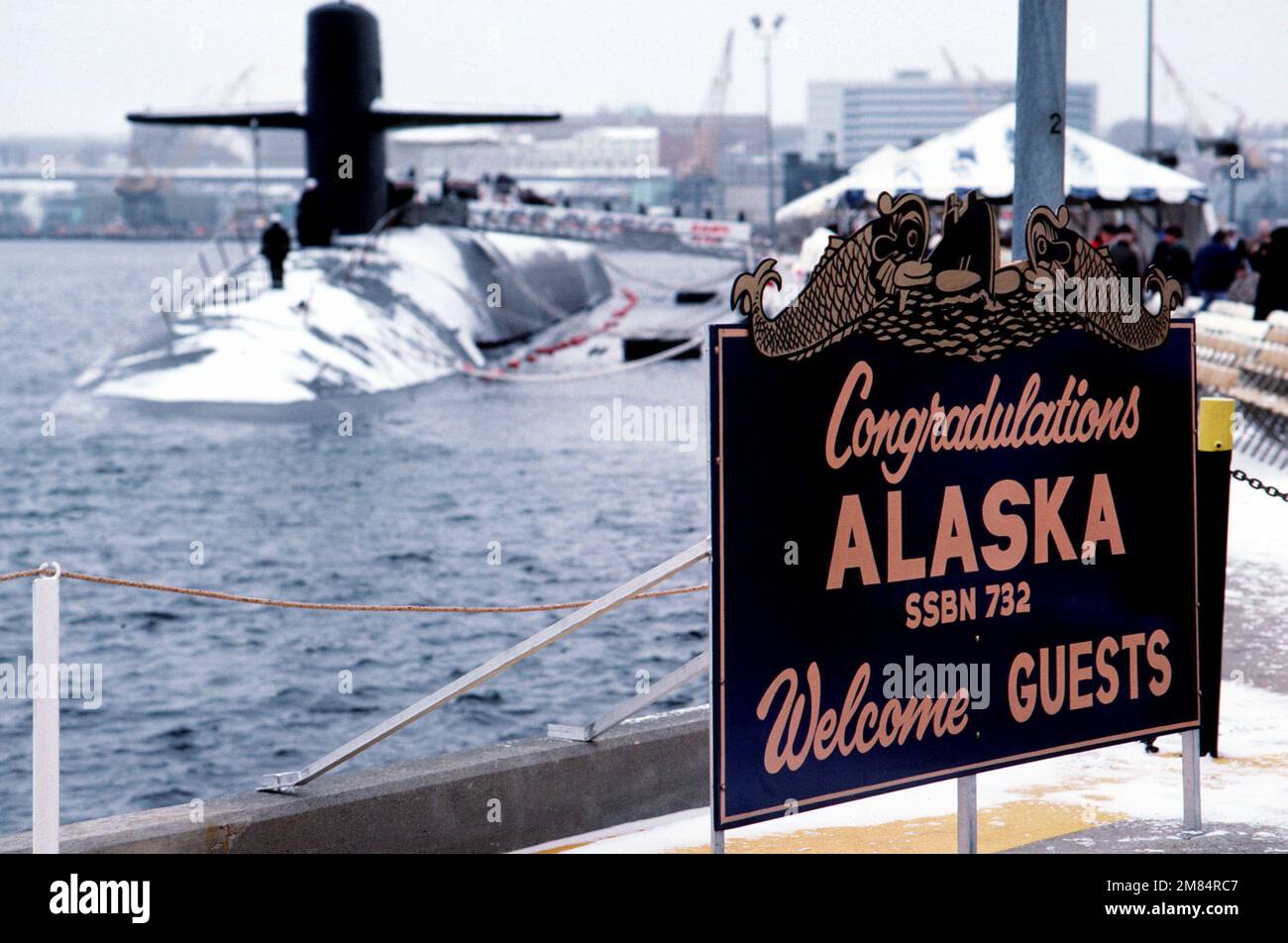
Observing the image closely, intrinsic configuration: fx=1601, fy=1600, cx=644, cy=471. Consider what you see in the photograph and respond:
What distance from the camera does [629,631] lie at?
13141 millimetres

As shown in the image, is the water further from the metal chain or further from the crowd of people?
the crowd of people

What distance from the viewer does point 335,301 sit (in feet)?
105

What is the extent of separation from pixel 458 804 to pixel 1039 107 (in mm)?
3728

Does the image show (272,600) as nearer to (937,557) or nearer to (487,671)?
(487,671)

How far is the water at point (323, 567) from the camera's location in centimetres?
1066

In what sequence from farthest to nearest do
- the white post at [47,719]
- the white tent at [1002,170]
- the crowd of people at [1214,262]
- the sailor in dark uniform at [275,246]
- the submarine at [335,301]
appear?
the sailor in dark uniform at [275,246], the submarine at [335,301], the white tent at [1002,170], the crowd of people at [1214,262], the white post at [47,719]

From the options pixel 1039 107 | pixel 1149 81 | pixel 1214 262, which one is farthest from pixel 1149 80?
pixel 1039 107

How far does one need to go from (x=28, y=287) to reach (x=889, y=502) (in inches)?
4985

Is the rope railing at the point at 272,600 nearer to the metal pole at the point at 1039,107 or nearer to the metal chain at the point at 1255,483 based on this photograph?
the metal chain at the point at 1255,483

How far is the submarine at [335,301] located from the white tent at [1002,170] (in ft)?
39.8

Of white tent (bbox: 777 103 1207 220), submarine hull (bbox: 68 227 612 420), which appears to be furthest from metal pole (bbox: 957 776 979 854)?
submarine hull (bbox: 68 227 612 420)

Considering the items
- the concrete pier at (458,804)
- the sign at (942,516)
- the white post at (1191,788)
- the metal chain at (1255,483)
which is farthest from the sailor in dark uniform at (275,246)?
the white post at (1191,788)
